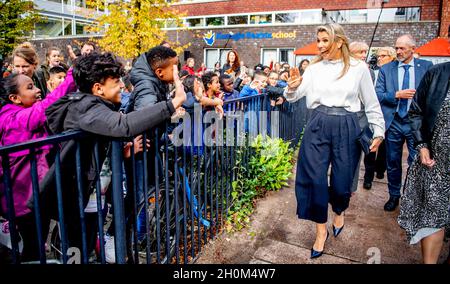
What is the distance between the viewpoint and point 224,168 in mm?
3535

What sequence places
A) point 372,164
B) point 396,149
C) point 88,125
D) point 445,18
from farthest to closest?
1. point 445,18
2. point 372,164
3. point 396,149
4. point 88,125

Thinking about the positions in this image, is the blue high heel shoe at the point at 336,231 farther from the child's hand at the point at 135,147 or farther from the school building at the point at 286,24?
the school building at the point at 286,24

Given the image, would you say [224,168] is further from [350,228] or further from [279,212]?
[350,228]

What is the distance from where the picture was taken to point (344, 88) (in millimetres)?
2885

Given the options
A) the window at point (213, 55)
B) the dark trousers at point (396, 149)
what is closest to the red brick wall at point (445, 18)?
the window at point (213, 55)

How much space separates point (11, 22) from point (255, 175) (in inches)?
728

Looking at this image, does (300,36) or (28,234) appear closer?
(28,234)

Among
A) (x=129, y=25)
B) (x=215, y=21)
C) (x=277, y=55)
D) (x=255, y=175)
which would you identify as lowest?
(x=255, y=175)

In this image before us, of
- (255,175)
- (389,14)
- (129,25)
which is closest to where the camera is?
(255,175)

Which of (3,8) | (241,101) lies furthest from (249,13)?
(241,101)

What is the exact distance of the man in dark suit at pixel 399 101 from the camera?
4000 millimetres

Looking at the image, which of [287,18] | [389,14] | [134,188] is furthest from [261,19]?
[134,188]

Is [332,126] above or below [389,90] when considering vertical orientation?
below

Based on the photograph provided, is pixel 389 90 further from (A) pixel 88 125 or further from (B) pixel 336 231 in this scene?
(A) pixel 88 125
